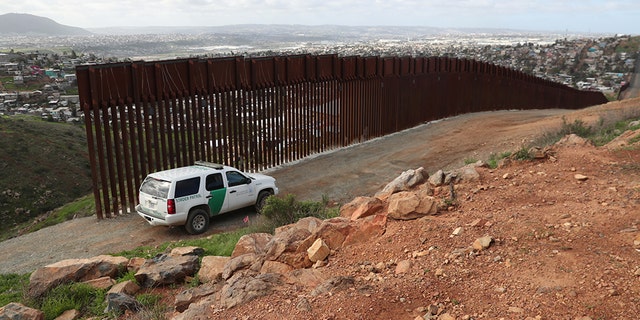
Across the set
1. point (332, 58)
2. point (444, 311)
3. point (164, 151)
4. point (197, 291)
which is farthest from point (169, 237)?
point (332, 58)

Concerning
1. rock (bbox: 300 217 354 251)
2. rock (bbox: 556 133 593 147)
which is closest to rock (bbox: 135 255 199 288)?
rock (bbox: 300 217 354 251)

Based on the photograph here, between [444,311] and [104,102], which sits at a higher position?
[104,102]

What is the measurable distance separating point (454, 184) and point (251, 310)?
5.25 metres

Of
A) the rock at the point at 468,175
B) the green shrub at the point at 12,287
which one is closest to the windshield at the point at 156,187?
the green shrub at the point at 12,287

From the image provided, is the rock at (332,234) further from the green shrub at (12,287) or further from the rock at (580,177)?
the green shrub at (12,287)

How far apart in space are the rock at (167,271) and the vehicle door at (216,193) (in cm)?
425

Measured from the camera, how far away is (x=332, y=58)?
72.4ft

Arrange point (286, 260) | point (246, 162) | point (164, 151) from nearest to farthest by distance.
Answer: point (286, 260) → point (164, 151) → point (246, 162)

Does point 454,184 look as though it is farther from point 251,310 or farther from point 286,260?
point 251,310

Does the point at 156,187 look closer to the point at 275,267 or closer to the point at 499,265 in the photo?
the point at 275,267

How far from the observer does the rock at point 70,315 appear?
7.90 meters

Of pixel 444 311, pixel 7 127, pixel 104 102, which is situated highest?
pixel 104 102

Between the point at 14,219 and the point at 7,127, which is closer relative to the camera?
the point at 14,219

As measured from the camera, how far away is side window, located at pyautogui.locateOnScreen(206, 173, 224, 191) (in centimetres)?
1352
